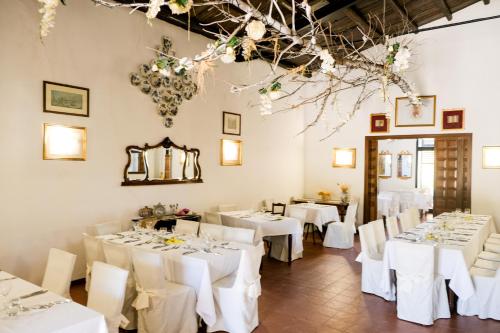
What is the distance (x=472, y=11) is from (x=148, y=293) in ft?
27.8

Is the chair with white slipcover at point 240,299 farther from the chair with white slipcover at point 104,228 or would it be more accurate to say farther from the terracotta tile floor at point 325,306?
the chair with white slipcover at point 104,228

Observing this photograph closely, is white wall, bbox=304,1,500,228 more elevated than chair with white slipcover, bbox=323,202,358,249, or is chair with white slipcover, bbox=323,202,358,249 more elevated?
white wall, bbox=304,1,500,228

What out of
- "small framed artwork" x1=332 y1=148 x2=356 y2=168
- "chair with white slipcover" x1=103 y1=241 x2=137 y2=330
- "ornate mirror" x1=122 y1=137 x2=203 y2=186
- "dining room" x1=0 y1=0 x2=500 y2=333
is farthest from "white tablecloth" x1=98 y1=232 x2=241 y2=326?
"small framed artwork" x1=332 y1=148 x2=356 y2=168

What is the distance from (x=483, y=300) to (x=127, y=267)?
3.80 meters

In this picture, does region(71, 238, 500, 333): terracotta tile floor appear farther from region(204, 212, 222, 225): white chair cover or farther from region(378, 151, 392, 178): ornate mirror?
region(378, 151, 392, 178): ornate mirror

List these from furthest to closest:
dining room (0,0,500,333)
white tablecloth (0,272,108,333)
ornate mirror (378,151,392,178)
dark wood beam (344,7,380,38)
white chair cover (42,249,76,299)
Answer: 1. ornate mirror (378,151,392,178)
2. dark wood beam (344,7,380,38)
3. dining room (0,0,500,333)
4. white chair cover (42,249,76,299)
5. white tablecloth (0,272,108,333)

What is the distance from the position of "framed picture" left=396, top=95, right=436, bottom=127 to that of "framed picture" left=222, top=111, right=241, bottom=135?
3.85 meters

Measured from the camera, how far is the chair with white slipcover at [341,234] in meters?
7.50

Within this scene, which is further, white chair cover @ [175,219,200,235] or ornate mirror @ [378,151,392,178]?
ornate mirror @ [378,151,392,178]

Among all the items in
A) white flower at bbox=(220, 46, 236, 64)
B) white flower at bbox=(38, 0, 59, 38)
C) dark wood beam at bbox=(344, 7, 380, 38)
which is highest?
dark wood beam at bbox=(344, 7, 380, 38)

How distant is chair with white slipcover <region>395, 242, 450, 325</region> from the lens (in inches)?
154

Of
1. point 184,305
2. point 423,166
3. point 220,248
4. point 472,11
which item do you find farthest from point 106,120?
point 423,166

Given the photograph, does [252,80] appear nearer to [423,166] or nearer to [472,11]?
[472,11]

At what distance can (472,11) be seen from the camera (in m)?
7.90
